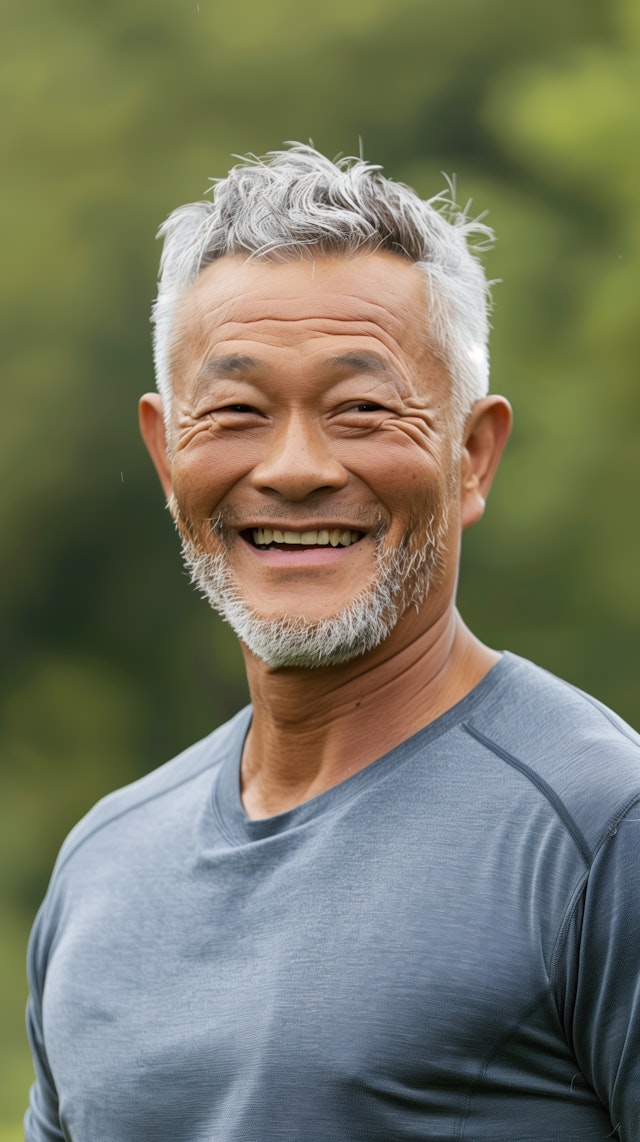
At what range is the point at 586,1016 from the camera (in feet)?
5.74

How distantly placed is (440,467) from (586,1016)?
30.5 inches

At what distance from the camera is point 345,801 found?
2.07m

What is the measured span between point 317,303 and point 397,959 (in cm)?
87

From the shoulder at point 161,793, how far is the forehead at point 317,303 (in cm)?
67

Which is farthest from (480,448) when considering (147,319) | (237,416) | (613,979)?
(147,319)

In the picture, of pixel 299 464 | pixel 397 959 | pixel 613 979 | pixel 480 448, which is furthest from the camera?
pixel 480 448

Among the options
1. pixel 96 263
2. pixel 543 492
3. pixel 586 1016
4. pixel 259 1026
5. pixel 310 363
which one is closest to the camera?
pixel 586 1016

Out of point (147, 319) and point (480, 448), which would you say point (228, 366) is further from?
point (147, 319)

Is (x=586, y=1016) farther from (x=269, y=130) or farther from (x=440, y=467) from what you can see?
(x=269, y=130)

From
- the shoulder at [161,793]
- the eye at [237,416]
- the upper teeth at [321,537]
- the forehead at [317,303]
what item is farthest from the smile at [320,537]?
the shoulder at [161,793]

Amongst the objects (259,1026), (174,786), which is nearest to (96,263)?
(174,786)

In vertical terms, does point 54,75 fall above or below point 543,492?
above

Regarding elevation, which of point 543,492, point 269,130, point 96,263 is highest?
point 269,130

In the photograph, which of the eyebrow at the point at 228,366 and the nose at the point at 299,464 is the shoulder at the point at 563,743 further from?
the eyebrow at the point at 228,366
